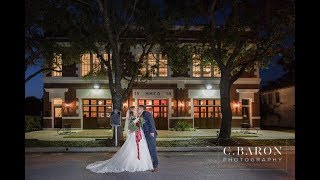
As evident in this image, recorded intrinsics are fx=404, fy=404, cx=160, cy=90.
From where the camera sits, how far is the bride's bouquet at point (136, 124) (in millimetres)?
12219

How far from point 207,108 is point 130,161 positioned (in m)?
21.2

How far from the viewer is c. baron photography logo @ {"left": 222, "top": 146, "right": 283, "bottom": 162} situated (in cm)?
1471

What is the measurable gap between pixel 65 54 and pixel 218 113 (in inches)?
569

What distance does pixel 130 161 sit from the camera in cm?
1195

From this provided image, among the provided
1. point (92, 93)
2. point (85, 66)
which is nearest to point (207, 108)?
point (92, 93)

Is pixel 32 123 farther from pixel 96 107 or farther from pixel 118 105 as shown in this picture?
pixel 118 105

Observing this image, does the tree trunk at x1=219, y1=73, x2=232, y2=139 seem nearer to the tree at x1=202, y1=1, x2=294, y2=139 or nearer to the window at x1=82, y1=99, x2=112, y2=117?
the tree at x1=202, y1=1, x2=294, y2=139

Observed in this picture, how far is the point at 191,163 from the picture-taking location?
13812 millimetres

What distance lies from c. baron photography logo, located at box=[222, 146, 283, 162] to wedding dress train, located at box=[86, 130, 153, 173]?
12.2 feet

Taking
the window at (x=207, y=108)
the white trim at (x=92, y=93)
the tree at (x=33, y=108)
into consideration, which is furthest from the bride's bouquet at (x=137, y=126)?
the tree at (x=33, y=108)

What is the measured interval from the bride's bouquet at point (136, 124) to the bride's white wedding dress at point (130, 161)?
0.16 metres

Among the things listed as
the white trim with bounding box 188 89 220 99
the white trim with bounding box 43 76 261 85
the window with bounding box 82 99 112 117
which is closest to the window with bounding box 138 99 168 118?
the white trim with bounding box 43 76 261 85

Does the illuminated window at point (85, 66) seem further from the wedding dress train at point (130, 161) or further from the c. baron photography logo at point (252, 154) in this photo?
the wedding dress train at point (130, 161)
